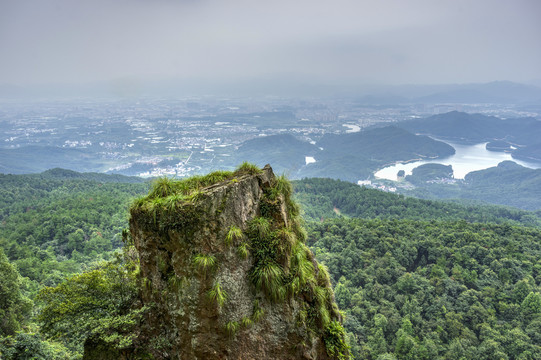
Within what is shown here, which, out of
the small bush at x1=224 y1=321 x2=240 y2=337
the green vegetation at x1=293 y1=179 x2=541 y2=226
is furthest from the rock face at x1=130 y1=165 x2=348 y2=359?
the green vegetation at x1=293 y1=179 x2=541 y2=226

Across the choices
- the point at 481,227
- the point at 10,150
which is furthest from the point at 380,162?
the point at 10,150

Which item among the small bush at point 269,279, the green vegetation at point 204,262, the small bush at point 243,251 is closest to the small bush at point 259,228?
the small bush at point 243,251

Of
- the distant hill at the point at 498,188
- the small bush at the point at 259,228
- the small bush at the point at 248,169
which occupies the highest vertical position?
the small bush at the point at 248,169

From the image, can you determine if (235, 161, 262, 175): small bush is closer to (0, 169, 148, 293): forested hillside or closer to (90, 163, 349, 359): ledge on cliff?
(90, 163, 349, 359): ledge on cliff

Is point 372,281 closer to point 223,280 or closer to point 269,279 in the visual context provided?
point 269,279

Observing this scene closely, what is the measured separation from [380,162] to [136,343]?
→ 187 metres

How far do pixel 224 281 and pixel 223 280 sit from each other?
0.12ft

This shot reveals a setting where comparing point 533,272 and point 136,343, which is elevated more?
point 136,343

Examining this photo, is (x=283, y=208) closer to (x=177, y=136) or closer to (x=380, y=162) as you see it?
(x=380, y=162)

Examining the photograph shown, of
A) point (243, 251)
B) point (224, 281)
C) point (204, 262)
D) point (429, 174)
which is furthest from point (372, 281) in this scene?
point (429, 174)

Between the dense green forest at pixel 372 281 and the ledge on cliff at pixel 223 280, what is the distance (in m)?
1.21

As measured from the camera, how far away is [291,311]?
7.09 metres

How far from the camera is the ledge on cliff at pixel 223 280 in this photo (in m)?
6.41

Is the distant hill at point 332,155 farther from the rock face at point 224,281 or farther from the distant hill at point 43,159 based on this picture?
the rock face at point 224,281
